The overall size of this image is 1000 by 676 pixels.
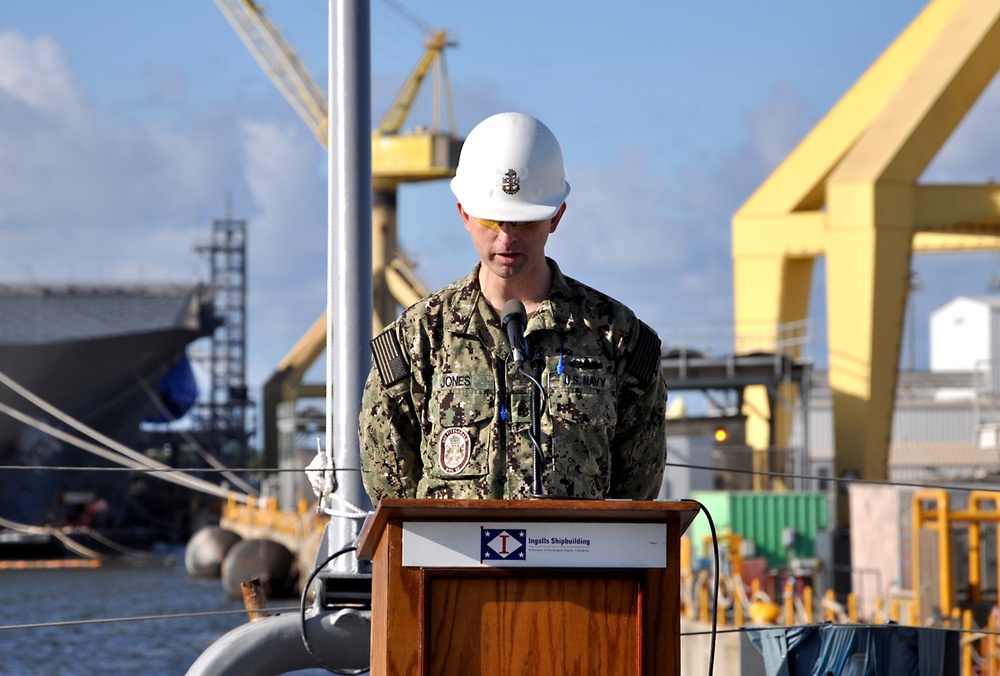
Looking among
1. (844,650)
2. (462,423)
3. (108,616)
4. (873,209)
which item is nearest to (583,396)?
(462,423)

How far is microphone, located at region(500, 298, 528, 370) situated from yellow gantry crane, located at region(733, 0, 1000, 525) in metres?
24.5

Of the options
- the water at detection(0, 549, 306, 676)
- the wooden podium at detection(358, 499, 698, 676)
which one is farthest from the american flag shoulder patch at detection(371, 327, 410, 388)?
the water at detection(0, 549, 306, 676)

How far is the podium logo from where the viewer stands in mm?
2680

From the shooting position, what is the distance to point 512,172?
3.32 metres

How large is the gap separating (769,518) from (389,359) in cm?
2388

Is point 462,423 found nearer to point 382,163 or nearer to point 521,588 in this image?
point 521,588

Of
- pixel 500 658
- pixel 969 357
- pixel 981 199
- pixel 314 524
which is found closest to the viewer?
pixel 500 658

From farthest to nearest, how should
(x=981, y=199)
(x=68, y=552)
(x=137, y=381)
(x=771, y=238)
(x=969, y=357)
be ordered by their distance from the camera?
(x=969, y=357) → (x=137, y=381) → (x=68, y=552) → (x=771, y=238) → (x=981, y=199)

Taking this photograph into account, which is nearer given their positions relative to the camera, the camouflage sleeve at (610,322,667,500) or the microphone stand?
the microphone stand

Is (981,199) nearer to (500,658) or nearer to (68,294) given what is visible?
(500,658)

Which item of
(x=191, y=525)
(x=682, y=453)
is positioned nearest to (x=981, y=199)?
(x=682, y=453)

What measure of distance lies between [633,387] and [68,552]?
54822 mm

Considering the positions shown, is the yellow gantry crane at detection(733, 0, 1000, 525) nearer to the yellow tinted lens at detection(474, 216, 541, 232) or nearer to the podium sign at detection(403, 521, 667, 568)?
the yellow tinted lens at detection(474, 216, 541, 232)

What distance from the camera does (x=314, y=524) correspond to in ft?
131
